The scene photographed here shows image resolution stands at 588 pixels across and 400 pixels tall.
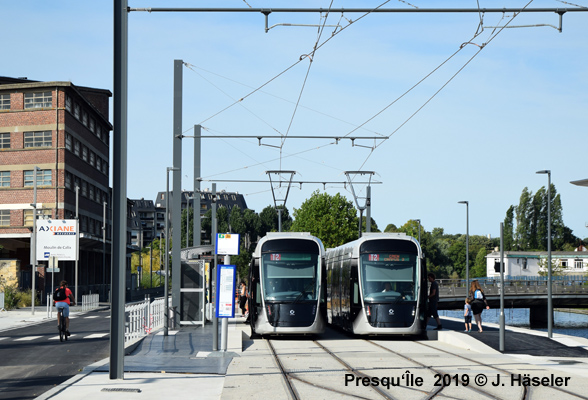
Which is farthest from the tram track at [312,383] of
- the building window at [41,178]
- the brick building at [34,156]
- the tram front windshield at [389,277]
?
the building window at [41,178]

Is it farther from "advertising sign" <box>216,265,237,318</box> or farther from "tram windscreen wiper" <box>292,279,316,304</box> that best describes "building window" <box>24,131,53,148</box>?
"advertising sign" <box>216,265,237,318</box>

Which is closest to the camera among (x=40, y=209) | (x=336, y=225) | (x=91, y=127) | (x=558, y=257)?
(x=40, y=209)

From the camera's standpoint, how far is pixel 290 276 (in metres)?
24.6

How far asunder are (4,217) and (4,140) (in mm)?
6232

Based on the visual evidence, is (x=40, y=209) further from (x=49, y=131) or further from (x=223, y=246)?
(x=223, y=246)

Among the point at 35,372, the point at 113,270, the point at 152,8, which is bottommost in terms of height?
the point at 35,372

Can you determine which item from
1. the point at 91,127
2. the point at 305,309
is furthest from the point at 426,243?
the point at 305,309

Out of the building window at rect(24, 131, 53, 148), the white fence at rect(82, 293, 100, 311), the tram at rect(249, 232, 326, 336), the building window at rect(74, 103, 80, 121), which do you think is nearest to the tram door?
the tram at rect(249, 232, 326, 336)

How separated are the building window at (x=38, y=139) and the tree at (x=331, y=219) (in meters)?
30.9

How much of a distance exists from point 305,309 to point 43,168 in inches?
1867

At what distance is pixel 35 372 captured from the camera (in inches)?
626

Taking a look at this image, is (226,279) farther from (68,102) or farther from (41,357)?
(68,102)

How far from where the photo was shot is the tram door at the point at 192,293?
28438 millimetres

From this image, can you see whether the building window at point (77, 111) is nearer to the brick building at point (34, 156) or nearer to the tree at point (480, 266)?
the brick building at point (34, 156)
